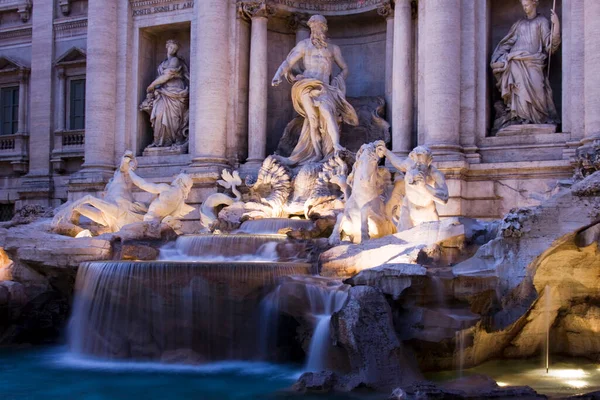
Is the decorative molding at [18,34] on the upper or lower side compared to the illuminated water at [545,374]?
upper

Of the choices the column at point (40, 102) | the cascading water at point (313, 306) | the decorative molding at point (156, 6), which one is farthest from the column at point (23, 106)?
the cascading water at point (313, 306)

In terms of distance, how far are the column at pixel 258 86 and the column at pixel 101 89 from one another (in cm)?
368

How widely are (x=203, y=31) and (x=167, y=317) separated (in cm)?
874

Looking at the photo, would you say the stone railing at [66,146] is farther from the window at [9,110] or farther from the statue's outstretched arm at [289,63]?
the statue's outstretched arm at [289,63]

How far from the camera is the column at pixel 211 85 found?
17719mm

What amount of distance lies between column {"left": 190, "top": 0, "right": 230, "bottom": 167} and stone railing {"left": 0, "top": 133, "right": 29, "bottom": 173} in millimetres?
6199

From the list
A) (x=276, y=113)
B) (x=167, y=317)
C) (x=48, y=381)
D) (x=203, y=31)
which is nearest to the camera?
(x=48, y=381)

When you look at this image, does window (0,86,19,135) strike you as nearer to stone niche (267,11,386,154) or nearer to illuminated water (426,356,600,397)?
stone niche (267,11,386,154)

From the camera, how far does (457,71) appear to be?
51.4ft

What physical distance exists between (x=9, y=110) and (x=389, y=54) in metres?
11.1

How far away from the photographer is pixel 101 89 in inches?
757

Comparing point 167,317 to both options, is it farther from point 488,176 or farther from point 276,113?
point 276,113

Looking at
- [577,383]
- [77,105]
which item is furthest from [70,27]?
[577,383]

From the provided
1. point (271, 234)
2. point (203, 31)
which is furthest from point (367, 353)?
point (203, 31)
